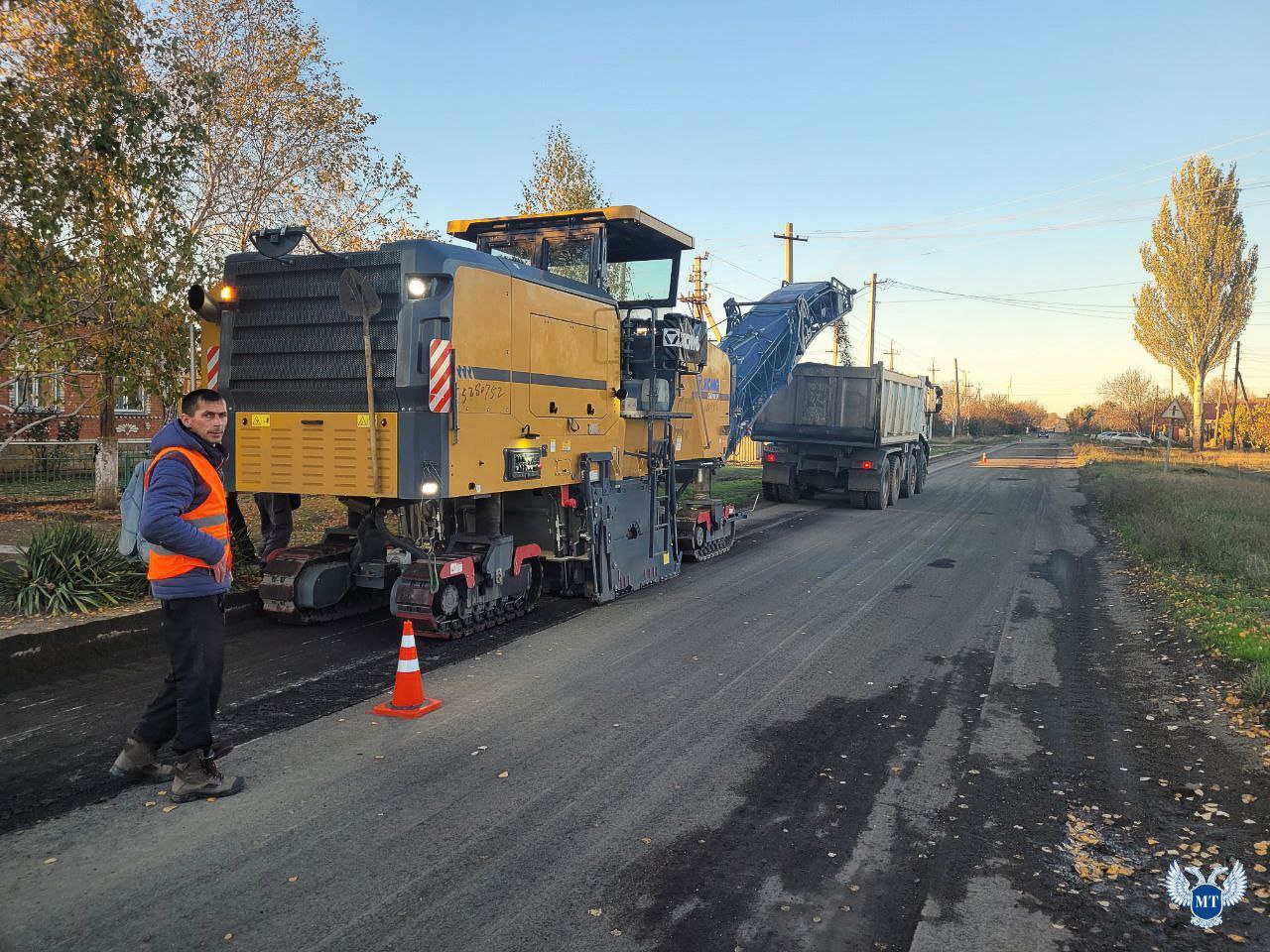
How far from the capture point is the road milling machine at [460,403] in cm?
668

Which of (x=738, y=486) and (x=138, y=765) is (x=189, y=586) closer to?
(x=138, y=765)

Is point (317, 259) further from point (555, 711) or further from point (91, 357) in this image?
point (91, 357)

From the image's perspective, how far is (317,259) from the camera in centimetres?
707

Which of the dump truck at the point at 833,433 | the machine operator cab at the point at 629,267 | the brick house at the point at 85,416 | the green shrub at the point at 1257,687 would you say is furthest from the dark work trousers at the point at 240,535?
the dump truck at the point at 833,433

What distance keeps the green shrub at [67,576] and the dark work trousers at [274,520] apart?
4.13 feet

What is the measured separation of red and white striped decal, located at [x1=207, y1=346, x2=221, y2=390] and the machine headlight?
212cm

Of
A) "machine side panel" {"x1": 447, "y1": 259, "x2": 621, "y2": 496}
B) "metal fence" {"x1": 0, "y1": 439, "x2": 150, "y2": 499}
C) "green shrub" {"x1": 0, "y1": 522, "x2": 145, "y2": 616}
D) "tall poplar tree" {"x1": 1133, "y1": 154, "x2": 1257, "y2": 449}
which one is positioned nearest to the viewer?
"machine side panel" {"x1": 447, "y1": 259, "x2": 621, "y2": 496}

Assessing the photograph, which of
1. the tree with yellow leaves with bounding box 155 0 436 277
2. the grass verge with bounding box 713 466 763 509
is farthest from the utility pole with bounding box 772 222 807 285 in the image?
the tree with yellow leaves with bounding box 155 0 436 277

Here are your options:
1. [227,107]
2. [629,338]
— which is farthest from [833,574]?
[227,107]

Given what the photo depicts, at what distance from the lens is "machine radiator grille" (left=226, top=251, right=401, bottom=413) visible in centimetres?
673

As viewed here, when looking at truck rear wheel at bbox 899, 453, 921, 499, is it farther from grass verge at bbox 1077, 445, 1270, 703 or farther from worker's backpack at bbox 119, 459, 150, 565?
worker's backpack at bbox 119, 459, 150, 565

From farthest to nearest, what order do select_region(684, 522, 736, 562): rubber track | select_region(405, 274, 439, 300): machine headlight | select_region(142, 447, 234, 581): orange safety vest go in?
1. select_region(684, 522, 736, 562): rubber track
2. select_region(405, 274, 439, 300): machine headlight
3. select_region(142, 447, 234, 581): orange safety vest

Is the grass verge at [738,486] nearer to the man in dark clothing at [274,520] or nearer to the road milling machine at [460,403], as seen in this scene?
the road milling machine at [460,403]

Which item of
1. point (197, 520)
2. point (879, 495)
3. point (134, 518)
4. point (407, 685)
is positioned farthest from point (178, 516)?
point (879, 495)
